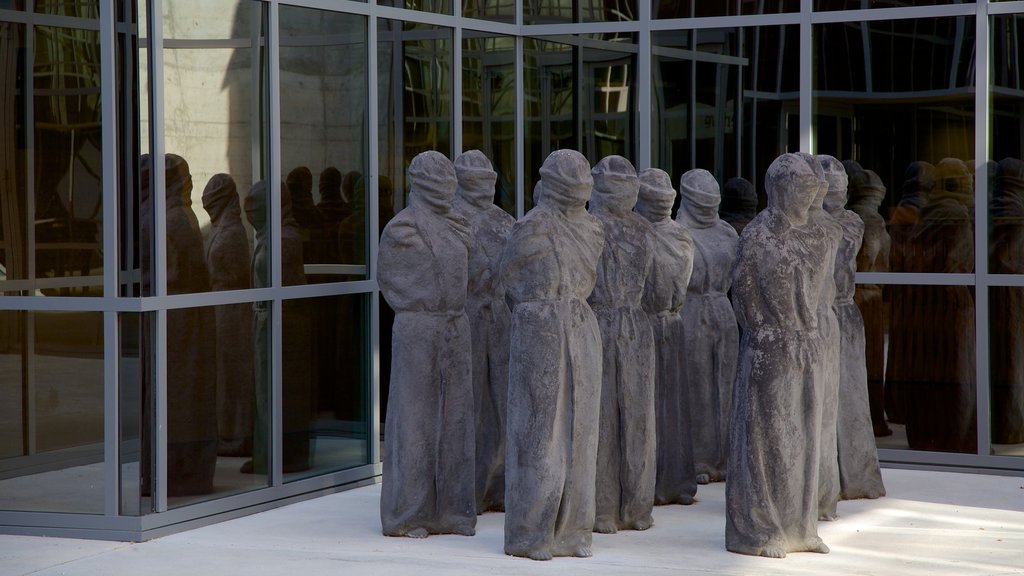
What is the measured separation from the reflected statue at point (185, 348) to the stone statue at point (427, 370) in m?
1.10

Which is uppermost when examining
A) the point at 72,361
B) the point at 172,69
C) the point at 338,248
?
the point at 172,69

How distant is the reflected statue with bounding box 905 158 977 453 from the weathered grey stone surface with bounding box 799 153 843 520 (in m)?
1.59

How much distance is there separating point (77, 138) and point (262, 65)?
138 cm

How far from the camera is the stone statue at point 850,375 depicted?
9.62 m

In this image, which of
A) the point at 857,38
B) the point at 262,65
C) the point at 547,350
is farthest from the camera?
the point at 857,38

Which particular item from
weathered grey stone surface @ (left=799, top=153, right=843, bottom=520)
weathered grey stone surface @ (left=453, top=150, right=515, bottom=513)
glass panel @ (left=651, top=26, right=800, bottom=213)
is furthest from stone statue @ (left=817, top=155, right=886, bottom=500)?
weathered grey stone surface @ (left=453, top=150, right=515, bottom=513)

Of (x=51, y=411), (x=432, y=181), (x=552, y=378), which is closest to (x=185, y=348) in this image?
(x=51, y=411)

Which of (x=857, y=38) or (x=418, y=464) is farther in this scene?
(x=857, y=38)

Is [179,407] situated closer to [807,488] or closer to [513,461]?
[513,461]

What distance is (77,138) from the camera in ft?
28.1

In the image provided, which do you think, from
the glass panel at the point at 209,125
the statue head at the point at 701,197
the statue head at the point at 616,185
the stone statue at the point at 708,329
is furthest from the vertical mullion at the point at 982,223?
the glass panel at the point at 209,125

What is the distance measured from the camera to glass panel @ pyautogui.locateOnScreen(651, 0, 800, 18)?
11.3 meters

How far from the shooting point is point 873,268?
36.3 ft

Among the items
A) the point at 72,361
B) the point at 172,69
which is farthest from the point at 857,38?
the point at 72,361
